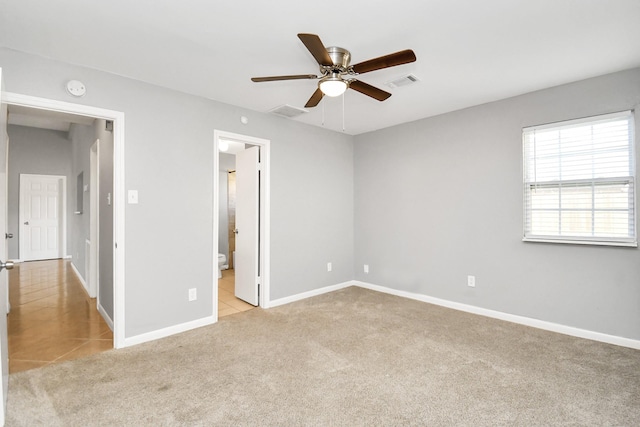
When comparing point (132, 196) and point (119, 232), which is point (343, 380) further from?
point (132, 196)

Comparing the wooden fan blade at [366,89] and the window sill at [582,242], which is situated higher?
the wooden fan blade at [366,89]

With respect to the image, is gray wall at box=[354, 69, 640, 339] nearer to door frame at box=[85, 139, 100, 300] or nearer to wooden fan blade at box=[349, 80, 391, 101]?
wooden fan blade at box=[349, 80, 391, 101]

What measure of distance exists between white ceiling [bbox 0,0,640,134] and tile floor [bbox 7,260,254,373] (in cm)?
245

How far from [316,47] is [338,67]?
0.35 meters

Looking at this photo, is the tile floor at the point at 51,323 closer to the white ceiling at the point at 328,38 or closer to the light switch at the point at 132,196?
the light switch at the point at 132,196

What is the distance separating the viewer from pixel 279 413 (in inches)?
75.7

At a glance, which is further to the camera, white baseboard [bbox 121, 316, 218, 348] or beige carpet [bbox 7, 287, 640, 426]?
white baseboard [bbox 121, 316, 218, 348]

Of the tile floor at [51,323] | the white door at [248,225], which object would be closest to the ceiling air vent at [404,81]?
the white door at [248,225]

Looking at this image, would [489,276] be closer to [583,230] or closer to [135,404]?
[583,230]

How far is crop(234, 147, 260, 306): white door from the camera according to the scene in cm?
400

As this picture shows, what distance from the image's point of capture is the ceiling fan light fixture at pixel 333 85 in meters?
2.18

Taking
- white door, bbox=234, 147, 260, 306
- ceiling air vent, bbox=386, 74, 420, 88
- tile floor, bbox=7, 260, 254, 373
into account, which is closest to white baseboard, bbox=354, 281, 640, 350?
white door, bbox=234, 147, 260, 306

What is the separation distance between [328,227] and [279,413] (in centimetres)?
299

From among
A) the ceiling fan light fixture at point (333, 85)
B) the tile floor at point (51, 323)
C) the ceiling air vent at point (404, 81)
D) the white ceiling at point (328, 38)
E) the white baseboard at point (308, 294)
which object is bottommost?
the tile floor at point (51, 323)
